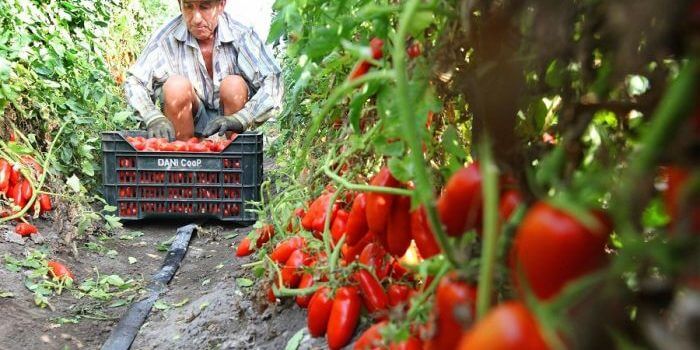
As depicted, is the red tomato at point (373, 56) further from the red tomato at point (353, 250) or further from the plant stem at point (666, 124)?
the plant stem at point (666, 124)

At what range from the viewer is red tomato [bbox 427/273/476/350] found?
2.35ft

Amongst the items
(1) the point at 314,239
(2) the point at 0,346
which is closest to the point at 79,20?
(2) the point at 0,346

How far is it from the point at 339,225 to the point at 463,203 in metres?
0.93

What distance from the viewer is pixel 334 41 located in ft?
3.88

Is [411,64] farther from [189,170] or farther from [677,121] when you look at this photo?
[189,170]

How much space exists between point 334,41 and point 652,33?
2.41 feet

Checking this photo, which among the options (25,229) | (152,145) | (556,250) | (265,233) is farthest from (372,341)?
(152,145)

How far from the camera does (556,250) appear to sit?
500mm

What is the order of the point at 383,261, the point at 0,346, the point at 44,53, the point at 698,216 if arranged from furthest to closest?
Result: the point at 44,53, the point at 0,346, the point at 383,261, the point at 698,216

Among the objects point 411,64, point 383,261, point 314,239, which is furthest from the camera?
point 314,239

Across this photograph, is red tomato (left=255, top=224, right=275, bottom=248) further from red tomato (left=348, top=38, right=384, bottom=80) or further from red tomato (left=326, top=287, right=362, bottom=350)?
red tomato (left=348, top=38, right=384, bottom=80)

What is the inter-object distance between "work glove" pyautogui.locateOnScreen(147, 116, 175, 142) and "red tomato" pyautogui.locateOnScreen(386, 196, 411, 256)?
3098 mm

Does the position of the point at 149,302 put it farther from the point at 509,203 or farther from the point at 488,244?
the point at 488,244

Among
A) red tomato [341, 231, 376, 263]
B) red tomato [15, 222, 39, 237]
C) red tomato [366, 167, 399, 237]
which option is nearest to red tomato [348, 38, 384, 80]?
red tomato [366, 167, 399, 237]
